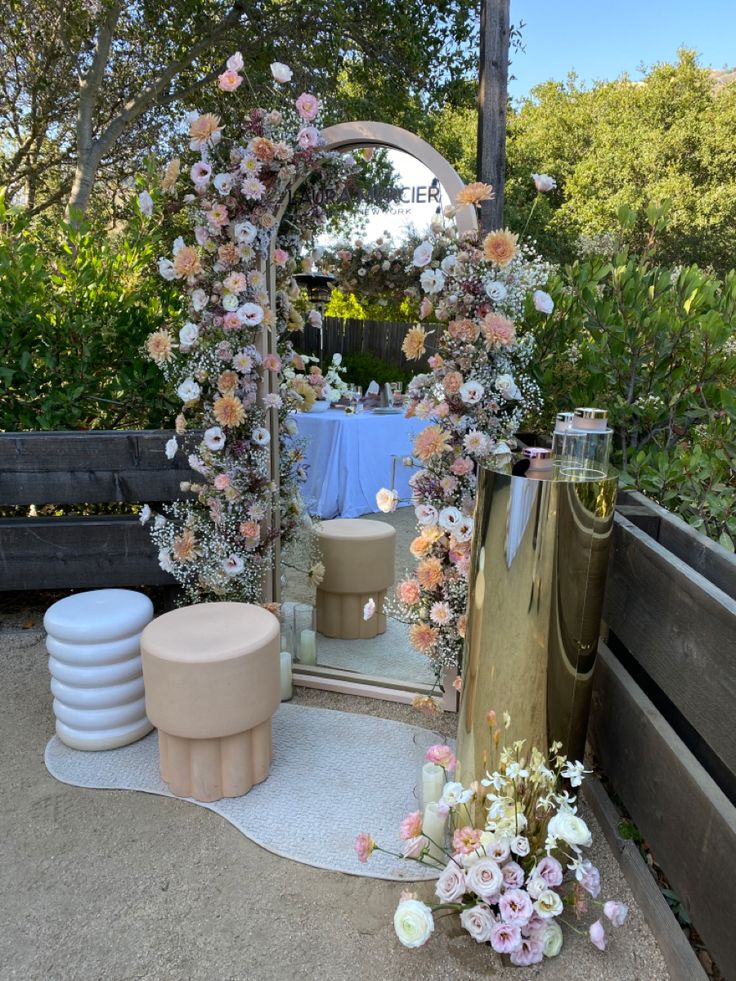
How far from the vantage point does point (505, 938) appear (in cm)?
163

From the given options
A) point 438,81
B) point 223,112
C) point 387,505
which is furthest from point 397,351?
point 223,112

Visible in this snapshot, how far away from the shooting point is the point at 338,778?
2.44 metres

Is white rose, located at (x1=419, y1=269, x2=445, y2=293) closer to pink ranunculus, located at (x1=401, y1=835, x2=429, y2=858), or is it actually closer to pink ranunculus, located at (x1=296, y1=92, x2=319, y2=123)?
pink ranunculus, located at (x1=296, y1=92, x2=319, y2=123)

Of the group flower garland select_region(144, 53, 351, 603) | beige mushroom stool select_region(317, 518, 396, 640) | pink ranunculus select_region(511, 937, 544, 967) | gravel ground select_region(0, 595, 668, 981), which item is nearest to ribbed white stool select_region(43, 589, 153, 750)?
gravel ground select_region(0, 595, 668, 981)

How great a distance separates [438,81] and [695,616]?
7.34 meters

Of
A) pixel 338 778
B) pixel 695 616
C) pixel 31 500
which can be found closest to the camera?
pixel 695 616

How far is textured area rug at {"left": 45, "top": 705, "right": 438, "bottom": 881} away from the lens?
6.86ft

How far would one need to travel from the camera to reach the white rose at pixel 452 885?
1.69 m

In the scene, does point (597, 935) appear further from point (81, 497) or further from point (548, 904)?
point (81, 497)

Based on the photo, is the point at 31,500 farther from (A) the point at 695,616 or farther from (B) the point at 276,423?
(A) the point at 695,616

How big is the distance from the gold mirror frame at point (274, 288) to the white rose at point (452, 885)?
109 centimetres

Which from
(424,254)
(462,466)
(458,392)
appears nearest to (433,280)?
(424,254)

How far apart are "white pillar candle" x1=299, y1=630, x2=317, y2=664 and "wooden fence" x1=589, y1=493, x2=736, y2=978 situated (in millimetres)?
1346

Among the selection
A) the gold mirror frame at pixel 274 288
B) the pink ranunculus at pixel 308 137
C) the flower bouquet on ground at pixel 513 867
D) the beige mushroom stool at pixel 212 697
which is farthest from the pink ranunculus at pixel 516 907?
the pink ranunculus at pixel 308 137
